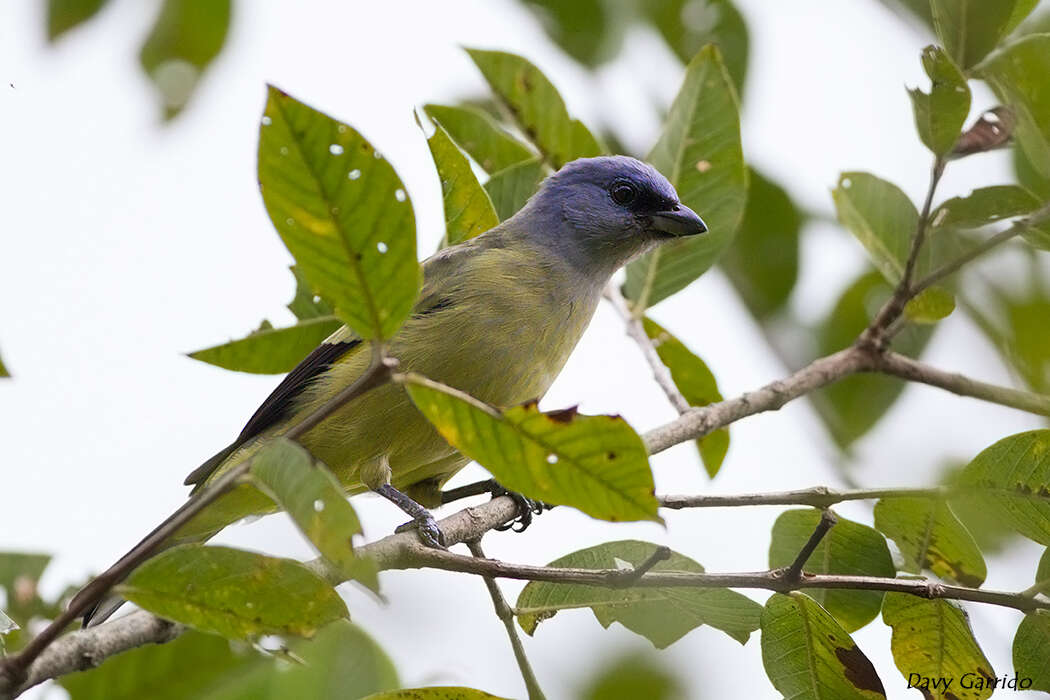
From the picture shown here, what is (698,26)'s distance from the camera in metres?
3.59

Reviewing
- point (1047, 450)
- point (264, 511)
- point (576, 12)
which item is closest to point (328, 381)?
point (264, 511)

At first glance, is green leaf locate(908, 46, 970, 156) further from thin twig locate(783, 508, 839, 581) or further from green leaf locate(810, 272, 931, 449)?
thin twig locate(783, 508, 839, 581)

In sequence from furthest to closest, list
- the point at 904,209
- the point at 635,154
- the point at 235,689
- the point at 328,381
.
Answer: the point at 635,154, the point at 328,381, the point at 904,209, the point at 235,689

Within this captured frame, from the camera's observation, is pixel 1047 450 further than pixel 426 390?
Yes

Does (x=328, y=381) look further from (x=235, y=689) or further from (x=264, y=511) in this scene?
(x=235, y=689)

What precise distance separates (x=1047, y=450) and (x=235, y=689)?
1.61m

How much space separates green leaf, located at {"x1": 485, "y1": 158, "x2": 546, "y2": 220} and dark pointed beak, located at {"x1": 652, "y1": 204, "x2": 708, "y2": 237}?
1.88ft

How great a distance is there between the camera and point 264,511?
3520 millimetres

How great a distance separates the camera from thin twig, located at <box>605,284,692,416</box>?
332 cm

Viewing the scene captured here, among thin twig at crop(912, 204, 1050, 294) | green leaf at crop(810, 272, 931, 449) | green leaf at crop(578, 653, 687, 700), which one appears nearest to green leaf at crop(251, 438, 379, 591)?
green leaf at crop(578, 653, 687, 700)

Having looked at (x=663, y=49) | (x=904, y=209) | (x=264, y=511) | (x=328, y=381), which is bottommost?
(x=264, y=511)

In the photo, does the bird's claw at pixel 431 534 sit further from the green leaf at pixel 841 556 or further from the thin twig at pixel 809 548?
the thin twig at pixel 809 548

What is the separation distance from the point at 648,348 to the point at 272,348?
113 centimetres

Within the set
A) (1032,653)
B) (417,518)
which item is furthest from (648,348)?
(1032,653)
